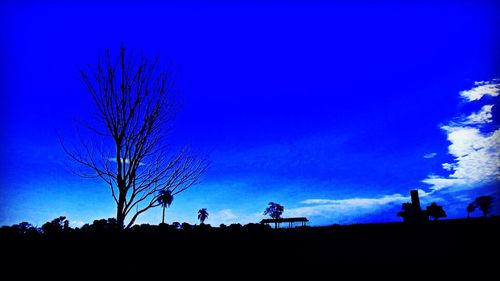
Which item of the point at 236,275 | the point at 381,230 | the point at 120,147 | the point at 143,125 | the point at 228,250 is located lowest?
the point at 236,275

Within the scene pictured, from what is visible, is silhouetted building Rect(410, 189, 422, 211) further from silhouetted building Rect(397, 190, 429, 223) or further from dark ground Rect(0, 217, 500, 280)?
dark ground Rect(0, 217, 500, 280)

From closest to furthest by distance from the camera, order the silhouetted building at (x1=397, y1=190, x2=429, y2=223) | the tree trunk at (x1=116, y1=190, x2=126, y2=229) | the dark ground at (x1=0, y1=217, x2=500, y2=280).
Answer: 1. the dark ground at (x1=0, y1=217, x2=500, y2=280)
2. the silhouetted building at (x1=397, y1=190, x2=429, y2=223)
3. the tree trunk at (x1=116, y1=190, x2=126, y2=229)

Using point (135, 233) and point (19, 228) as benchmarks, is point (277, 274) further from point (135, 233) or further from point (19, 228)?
point (19, 228)

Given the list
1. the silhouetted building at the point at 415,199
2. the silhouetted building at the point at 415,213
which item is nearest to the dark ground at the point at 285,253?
the silhouetted building at the point at 415,213

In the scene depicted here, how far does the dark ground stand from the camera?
404cm

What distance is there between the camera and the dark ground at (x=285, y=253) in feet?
13.3

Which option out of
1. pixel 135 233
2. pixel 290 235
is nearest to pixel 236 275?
pixel 290 235

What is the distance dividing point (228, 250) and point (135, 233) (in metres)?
1.90

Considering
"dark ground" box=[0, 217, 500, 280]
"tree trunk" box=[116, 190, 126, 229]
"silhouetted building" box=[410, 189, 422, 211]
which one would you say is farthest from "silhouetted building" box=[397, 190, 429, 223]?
"tree trunk" box=[116, 190, 126, 229]

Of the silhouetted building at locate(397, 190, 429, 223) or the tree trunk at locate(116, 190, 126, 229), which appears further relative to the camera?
the tree trunk at locate(116, 190, 126, 229)

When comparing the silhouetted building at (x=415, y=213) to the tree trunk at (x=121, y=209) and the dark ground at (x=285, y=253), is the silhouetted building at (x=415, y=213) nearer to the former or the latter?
the dark ground at (x=285, y=253)

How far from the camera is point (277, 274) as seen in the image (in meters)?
4.31

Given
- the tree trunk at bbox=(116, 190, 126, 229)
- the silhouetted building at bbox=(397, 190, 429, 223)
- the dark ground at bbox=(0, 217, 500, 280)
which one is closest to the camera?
the dark ground at bbox=(0, 217, 500, 280)

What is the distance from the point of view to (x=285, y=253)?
4.86 metres
